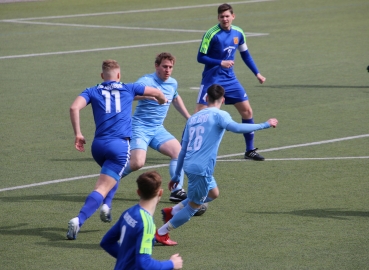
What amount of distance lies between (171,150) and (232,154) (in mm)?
3176

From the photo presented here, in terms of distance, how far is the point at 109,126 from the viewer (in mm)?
9672

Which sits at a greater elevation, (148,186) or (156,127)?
(148,186)

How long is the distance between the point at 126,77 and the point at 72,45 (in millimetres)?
6625

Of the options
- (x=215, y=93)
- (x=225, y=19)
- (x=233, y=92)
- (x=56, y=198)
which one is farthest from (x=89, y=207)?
(x=225, y=19)

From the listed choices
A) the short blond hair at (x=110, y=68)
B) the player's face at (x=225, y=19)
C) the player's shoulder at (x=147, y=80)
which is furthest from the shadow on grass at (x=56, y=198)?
the player's face at (x=225, y=19)

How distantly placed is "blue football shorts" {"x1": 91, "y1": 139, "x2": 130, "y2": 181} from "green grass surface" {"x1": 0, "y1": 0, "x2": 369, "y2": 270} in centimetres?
80

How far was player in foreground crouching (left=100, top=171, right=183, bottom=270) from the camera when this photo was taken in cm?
611

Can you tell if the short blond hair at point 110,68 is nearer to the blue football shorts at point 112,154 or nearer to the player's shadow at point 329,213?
the blue football shorts at point 112,154

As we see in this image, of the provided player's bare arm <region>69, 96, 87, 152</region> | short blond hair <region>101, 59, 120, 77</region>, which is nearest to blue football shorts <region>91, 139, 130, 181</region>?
player's bare arm <region>69, 96, 87, 152</region>

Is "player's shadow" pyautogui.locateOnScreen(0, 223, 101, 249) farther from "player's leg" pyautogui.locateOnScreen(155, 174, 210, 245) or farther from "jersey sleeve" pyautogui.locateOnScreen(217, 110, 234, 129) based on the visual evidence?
"jersey sleeve" pyautogui.locateOnScreen(217, 110, 234, 129)

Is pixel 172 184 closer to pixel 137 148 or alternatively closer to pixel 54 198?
pixel 137 148

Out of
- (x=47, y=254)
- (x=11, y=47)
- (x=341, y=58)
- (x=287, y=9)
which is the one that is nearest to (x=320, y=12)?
(x=287, y=9)

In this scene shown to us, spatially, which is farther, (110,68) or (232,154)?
(232,154)

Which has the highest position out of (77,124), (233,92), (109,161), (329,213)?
(77,124)
